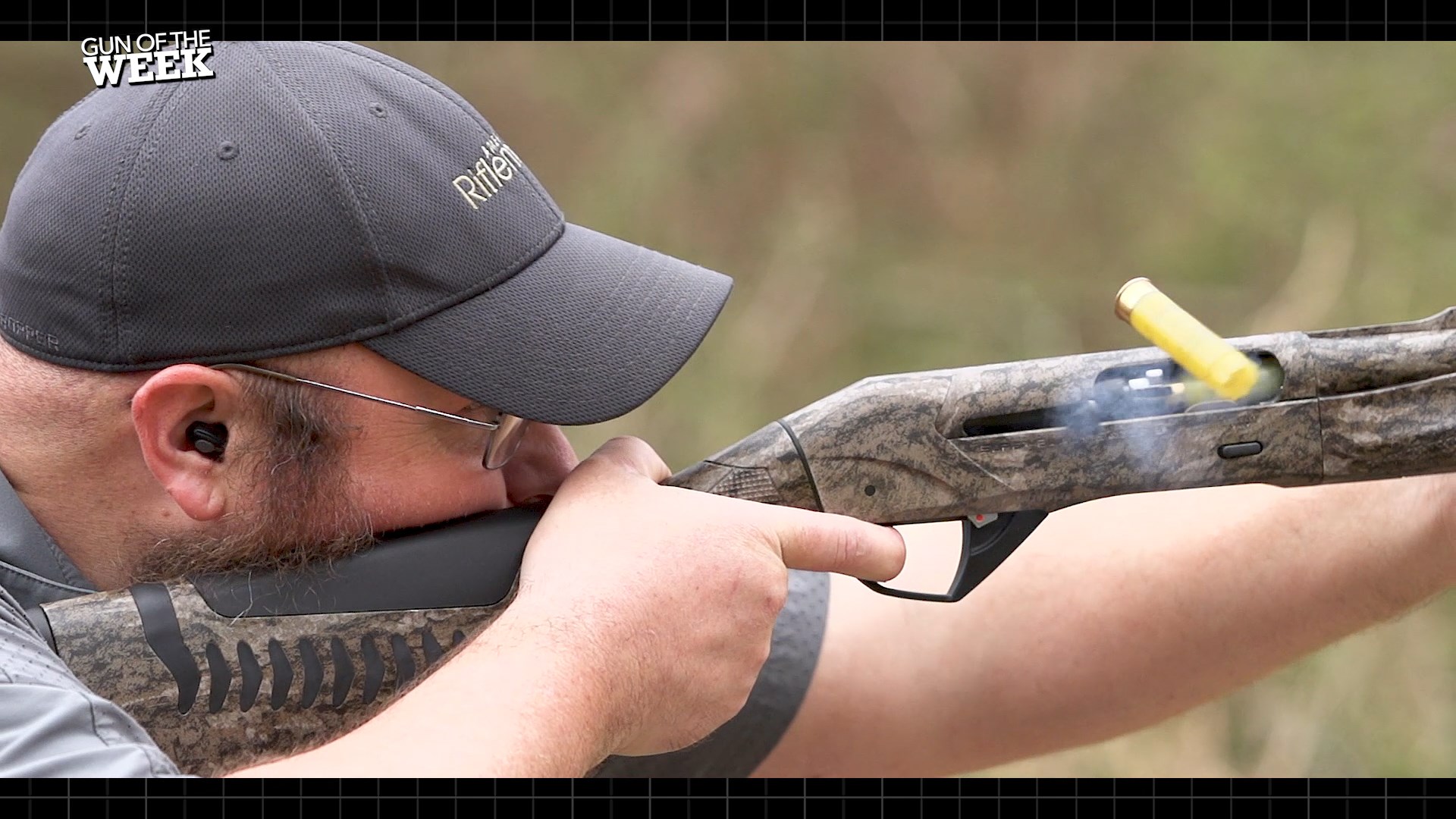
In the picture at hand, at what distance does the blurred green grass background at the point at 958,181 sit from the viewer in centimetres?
541

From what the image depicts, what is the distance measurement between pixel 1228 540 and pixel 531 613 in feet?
4.59

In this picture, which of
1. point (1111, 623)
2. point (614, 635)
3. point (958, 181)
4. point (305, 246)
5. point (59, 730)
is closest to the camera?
point (59, 730)

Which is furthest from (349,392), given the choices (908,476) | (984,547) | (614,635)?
(984,547)

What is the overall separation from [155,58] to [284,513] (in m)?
0.80

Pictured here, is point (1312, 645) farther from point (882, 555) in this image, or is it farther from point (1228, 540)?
point (882, 555)

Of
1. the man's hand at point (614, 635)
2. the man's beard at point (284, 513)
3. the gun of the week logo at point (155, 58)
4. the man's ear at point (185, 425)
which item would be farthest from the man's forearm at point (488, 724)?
the gun of the week logo at point (155, 58)

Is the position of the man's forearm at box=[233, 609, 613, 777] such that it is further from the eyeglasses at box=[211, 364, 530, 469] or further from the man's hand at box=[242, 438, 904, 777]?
the eyeglasses at box=[211, 364, 530, 469]

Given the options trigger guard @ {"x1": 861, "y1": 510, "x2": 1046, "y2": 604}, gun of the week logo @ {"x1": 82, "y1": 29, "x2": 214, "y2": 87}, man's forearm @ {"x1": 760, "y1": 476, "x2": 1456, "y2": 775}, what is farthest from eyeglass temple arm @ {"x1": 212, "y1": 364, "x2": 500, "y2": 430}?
man's forearm @ {"x1": 760, "y1": 476, "x2": 1456, "y2": 775}

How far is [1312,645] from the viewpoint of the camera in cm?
253

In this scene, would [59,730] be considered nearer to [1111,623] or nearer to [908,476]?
[908,476]

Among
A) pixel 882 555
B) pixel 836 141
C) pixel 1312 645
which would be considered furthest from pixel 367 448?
pixel 836 141

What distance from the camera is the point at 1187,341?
1960mm

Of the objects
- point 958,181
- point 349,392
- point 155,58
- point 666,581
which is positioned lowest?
point 666,581

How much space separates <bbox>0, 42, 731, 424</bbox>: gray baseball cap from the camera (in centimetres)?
197
